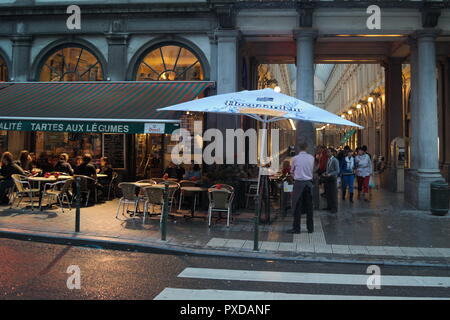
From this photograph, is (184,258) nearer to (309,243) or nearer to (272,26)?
(309,243)

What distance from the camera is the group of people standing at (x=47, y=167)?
12.0 metres

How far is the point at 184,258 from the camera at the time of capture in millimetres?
7309

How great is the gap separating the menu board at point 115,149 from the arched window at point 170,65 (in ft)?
7.14

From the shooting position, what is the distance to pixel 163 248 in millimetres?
7727

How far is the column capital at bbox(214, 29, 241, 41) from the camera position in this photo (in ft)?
42.3

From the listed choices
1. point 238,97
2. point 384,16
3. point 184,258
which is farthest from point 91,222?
point 384,16

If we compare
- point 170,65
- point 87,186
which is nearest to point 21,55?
point 170,65

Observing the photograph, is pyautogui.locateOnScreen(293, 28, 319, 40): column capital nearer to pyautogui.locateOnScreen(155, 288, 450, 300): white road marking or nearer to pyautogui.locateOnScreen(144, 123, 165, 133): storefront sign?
pyautogui.locateOnScreen(144, 123, 165, 133): storefront sign

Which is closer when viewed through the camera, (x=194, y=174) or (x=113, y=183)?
(x=194, y=174)

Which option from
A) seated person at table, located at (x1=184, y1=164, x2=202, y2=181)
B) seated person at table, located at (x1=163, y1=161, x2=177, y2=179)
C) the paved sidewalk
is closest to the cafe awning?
seated person at table, located at (x1=184, y1=164, x2=202, y2=181)

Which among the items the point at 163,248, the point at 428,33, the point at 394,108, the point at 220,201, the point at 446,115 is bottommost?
the point at 163,248

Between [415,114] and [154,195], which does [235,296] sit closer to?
[154,195]

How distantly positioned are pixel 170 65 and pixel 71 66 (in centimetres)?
357

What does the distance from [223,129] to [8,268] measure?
8020mm
